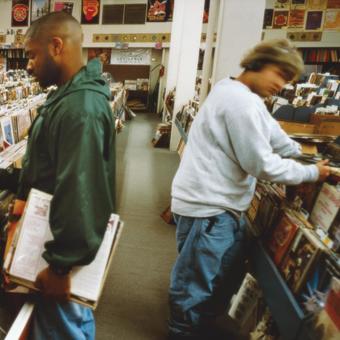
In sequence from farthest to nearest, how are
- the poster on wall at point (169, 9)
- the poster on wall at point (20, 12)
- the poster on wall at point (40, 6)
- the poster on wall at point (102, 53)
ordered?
the poster on wall at point (102, 53) < the poster on wall at point (20, 12) < the poster on wall at point (40, 6) < the poster on wall at point (169, 9)

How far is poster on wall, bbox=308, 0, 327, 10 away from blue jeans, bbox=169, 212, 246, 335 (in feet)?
35.9

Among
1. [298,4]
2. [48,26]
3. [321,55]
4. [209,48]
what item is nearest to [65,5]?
[298,4]

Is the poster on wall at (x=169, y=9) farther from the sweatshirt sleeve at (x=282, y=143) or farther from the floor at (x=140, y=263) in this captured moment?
the sweatshirt sleeve at (x=282, y=143)

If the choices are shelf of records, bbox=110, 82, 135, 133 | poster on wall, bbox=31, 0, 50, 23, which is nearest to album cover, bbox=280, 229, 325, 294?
shelf of records, bbox=110, 82, 135, 133

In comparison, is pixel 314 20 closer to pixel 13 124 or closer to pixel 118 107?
pixel 118 107

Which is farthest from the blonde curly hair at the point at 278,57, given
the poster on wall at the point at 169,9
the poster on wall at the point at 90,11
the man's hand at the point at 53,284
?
the poster on wall at the point at 90,11

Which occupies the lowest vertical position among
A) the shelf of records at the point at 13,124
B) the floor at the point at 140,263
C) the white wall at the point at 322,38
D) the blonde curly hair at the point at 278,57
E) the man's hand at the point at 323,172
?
the floor at the point at 140,263

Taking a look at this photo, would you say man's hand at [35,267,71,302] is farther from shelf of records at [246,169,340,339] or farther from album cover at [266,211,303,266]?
album cover at [266,211,303,266]

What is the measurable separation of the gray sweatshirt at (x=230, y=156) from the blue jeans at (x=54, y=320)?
2.23 feet

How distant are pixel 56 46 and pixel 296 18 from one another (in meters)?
11.4

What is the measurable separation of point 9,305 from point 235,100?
1.71 m

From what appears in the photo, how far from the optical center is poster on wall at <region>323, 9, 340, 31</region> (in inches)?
411

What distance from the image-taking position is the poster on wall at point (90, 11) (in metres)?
12.5

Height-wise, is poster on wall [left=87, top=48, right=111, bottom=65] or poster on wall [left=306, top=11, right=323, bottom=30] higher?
poster on wall [left=306, top=11, right=323, bottom=30]
